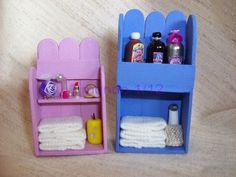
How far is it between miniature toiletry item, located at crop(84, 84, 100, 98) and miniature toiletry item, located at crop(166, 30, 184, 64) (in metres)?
0.32

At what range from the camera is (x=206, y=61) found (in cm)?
155

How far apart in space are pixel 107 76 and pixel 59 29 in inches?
12.7

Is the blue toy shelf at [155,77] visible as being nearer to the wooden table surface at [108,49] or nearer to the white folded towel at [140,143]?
the white folded towel at [140,143]

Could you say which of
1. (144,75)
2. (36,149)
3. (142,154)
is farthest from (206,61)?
(36,149)

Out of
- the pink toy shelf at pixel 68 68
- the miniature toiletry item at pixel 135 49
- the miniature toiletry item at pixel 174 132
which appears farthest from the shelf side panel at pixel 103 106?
the miniature toiletry item at pixel 174 132

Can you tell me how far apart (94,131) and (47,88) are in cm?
27

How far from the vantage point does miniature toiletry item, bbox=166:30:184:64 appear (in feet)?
4.09

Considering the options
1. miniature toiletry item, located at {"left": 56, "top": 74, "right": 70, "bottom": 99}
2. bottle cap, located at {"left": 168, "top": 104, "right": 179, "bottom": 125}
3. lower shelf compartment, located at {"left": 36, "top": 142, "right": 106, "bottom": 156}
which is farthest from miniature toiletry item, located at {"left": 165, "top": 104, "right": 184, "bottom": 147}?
miniature toiletry item, located at {"left": 56, "top": 74, "right": 70, "bottom": 99}

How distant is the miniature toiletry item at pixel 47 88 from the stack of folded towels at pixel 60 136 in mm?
119

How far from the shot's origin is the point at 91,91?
128 cm

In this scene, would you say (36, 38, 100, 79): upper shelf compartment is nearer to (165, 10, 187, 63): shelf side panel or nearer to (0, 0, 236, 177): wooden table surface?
(0, 0, 236, 177): wooden table surface

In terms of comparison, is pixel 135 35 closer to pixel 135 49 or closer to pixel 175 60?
pixel 135 49

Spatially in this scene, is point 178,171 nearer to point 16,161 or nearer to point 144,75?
point 144,75

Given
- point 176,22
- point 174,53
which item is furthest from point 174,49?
point 176,22
